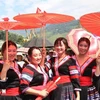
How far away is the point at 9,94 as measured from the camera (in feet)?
14.6

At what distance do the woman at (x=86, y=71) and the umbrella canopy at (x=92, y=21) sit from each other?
549 millimetres

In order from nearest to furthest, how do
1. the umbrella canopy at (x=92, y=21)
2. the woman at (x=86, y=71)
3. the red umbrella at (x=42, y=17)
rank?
the woman at (x=86, y=71) < the umbrella canopy at (x=92, y=21) < the red umbrella at (x=42, y=17)

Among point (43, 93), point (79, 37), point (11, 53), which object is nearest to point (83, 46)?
point (43, 93)

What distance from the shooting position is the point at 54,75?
472 centimetres

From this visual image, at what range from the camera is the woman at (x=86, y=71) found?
479 centimetres

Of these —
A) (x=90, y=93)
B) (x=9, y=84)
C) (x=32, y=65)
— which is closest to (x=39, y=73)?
(x=32, y=65)

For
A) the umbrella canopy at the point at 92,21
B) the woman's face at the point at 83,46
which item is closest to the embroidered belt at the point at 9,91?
the woman's face at the point at 83,46

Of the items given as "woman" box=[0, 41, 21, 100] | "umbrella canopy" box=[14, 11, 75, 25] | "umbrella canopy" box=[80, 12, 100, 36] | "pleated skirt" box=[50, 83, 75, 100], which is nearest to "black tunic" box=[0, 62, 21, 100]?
"woman" box=[0, 41, 21, 100]

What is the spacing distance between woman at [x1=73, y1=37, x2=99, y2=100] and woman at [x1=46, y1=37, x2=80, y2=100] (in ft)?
0.48

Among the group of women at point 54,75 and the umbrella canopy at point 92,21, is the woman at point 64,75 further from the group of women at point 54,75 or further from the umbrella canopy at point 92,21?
the umbrella canopy at point 92,21

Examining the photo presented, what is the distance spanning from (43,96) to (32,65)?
49 centimetres

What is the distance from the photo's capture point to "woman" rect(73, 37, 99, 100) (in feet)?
15.7

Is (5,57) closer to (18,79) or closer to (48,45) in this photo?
(18,79)

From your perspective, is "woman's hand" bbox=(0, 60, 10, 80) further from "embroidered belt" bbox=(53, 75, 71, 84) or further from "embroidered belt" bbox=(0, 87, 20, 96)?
"embroidered belt" bbox=(53, 75, 71, 84)
